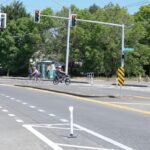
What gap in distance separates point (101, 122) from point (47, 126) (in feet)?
7.30

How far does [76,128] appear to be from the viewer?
16578 millimetres

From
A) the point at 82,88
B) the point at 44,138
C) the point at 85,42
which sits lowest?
the point at 44,138

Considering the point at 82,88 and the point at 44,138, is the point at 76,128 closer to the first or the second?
the point at 44,138

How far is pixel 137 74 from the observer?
82812 mm

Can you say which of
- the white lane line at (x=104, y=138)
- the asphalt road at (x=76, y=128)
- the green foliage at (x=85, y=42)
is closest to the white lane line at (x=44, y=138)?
the asphalt road at (x=76, y=128)

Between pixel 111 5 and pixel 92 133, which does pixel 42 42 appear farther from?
pixel 92 133

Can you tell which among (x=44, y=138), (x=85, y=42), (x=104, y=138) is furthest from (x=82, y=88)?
(x=85, y=42)

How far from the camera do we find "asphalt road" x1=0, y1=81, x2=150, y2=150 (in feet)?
43.0

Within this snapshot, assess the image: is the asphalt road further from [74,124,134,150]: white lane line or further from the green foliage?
the green foliage

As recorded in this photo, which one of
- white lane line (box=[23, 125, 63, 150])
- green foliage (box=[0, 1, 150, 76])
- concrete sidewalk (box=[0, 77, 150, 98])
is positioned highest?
green foliage (box=[0, 1, 150, 76])

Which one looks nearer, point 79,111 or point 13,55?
point 79,111

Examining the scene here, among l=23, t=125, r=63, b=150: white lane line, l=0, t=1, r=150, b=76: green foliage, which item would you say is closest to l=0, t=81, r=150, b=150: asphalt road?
l=23, t=125, r=63, b=150: white lane line

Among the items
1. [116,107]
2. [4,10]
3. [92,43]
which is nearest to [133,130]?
[116,107]

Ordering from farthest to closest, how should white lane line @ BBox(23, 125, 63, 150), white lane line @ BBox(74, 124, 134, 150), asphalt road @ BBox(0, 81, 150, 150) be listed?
asphalt road @ BBox(0, 81, 150, 150) → white lane line @ BBox(74, 124, 134, 150) → white lane line @ BBox(23, 125, 63, 150)
